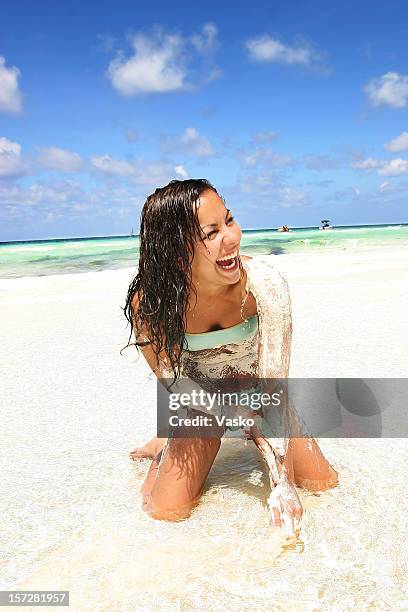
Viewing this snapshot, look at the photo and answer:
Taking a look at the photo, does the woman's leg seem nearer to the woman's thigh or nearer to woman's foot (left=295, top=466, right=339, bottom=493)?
woman's foot (left=295, top=466, right=339, bottom=493)

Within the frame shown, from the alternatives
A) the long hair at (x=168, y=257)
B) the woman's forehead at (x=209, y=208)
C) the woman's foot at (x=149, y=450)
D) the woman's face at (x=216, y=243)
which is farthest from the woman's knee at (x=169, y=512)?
the woman's forehead at (x=209, y=208)

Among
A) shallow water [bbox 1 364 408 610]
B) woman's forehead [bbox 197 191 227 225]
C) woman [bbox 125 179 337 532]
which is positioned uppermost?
woman's forehead [bbox 197 191 227 225]

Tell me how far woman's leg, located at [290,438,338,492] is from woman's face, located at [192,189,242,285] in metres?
0.94

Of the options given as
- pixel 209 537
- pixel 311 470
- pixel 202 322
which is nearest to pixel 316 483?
pixel 311 470

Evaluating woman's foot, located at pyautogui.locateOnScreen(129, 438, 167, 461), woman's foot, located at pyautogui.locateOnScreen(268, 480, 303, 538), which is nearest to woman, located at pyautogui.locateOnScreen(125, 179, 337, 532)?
woman's foot, located at pyautogui.locateOnScreen(268, 480, 303, 538)

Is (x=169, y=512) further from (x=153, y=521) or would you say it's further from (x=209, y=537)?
(x=209, y=537)

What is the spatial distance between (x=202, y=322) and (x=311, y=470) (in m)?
0.89

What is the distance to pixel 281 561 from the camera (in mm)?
1969

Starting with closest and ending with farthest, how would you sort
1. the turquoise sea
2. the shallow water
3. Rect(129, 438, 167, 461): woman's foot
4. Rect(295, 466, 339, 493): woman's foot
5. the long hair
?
the shallow water
the long hair
Rect(295, 466, 339, 493): woman's foot
Rect(129, 438, 167, 461): woman's foot
the turquoise sea

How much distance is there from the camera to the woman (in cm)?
214

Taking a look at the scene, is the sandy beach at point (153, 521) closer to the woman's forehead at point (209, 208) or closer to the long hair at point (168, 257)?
the long hair at point (168, 257)

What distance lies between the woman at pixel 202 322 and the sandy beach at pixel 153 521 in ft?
0.43

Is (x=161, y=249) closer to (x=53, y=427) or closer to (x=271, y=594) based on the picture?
(x=271, y=594)

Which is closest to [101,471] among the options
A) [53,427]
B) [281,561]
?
[53,427]
